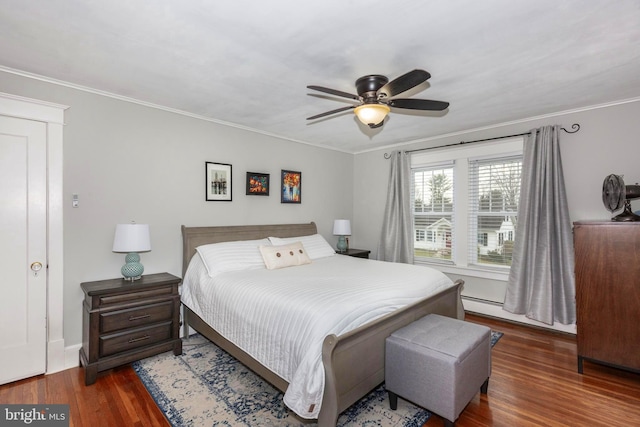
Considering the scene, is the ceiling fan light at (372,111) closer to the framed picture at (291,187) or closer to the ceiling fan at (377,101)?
the ceiling fan at (377,101)

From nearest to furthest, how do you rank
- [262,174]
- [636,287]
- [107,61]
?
[107,61] → [636,287] → [262,174]

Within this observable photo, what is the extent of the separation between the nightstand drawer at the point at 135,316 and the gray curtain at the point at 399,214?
3.27 metres

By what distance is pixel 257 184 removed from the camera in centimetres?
420

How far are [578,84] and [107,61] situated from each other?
3.89 meters

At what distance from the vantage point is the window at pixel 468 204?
3988 millimetres

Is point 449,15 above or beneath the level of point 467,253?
above

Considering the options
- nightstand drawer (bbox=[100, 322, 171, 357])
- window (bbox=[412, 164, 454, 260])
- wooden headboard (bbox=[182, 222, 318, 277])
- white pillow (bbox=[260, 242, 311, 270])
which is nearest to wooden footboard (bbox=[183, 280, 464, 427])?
nightstand drawer (bbox=[100, 322, 171, 357])

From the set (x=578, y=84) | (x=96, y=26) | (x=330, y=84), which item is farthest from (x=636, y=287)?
(x=96, y=26)

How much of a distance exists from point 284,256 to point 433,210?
98.0 inches

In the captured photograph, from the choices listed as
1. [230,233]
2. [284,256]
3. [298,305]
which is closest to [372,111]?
[298,305]

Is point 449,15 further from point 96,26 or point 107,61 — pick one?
point 107,61

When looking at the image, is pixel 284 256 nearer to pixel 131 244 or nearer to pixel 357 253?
pixel 131 244

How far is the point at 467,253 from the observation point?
171 inches

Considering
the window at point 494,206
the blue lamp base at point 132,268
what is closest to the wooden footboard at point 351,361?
the blue lamp base at point 132,268
